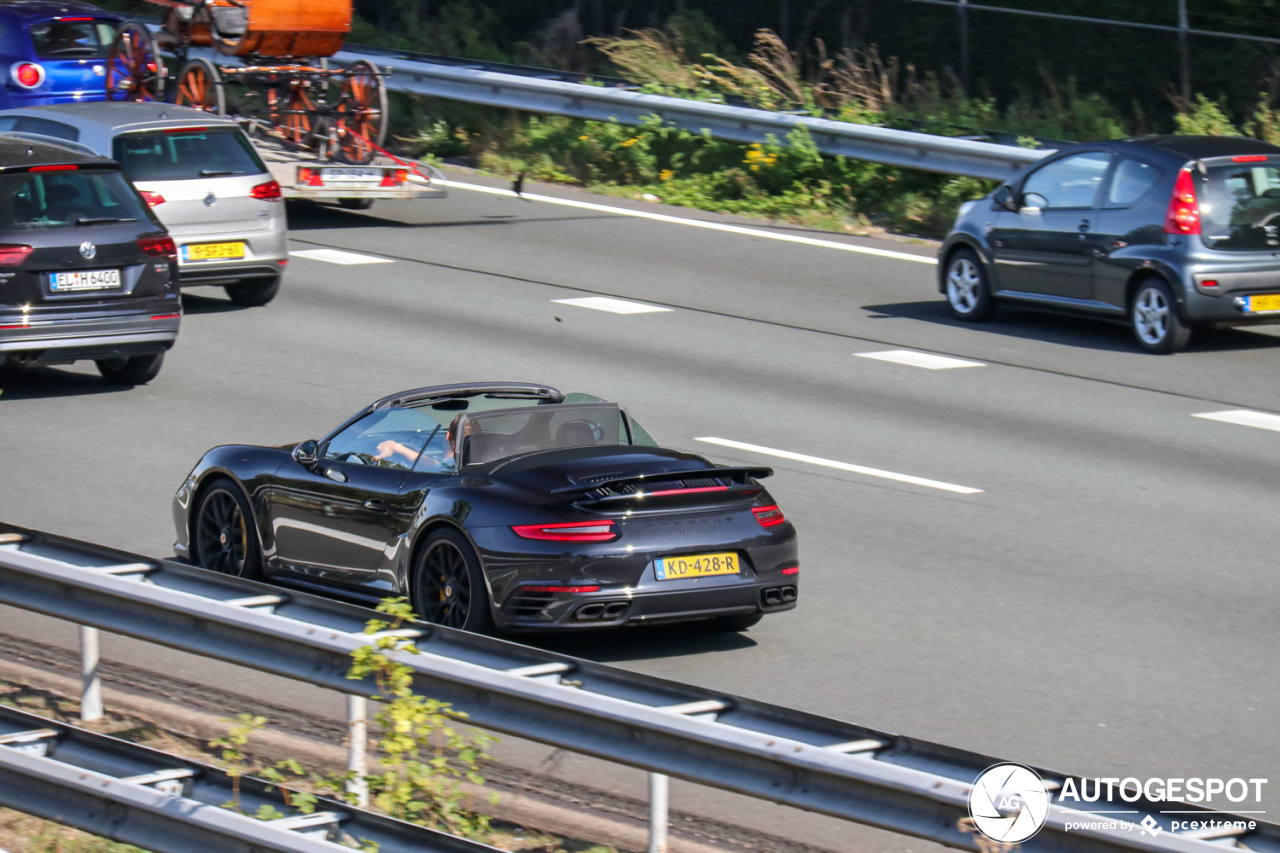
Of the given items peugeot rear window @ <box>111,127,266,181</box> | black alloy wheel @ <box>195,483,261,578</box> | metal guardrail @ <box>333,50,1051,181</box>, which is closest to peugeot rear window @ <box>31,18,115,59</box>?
metal guardrail @ <box>333,50,1051,181</box>

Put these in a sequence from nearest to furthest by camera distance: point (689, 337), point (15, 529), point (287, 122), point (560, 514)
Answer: point (15, 529) → point (560, 514) → point (689, 337) → point (287, 122)

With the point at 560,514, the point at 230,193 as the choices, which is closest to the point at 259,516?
the point at 560,514

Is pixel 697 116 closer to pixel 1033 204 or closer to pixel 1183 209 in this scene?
pixel 1033 204

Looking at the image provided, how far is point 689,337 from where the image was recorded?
51.5 feet

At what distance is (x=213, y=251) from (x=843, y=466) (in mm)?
6932

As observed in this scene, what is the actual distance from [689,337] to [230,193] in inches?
168

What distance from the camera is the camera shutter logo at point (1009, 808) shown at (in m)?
4.15

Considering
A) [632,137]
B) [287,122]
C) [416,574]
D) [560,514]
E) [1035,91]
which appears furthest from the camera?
[1035,91]

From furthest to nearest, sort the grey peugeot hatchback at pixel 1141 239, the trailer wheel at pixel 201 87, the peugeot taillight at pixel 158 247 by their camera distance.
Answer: the trailer wheel at pixel 201 87 < the grey peugeot hatchback at pixel 1141 239 < the peugeot taillight at pixel 158 247

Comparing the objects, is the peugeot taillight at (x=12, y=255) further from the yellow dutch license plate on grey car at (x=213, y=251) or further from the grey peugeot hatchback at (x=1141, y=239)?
the grey peugeot hatchback at (x=1141, y=239)

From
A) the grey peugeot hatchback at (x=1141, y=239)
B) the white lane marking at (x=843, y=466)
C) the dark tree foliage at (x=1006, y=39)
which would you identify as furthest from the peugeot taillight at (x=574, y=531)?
the dark tree foliage at (x=1006, y=39)

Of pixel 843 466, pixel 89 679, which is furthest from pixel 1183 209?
pixel 89 679

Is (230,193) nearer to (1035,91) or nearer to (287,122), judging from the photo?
(287,122)

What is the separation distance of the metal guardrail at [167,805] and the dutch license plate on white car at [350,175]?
48.0ft
